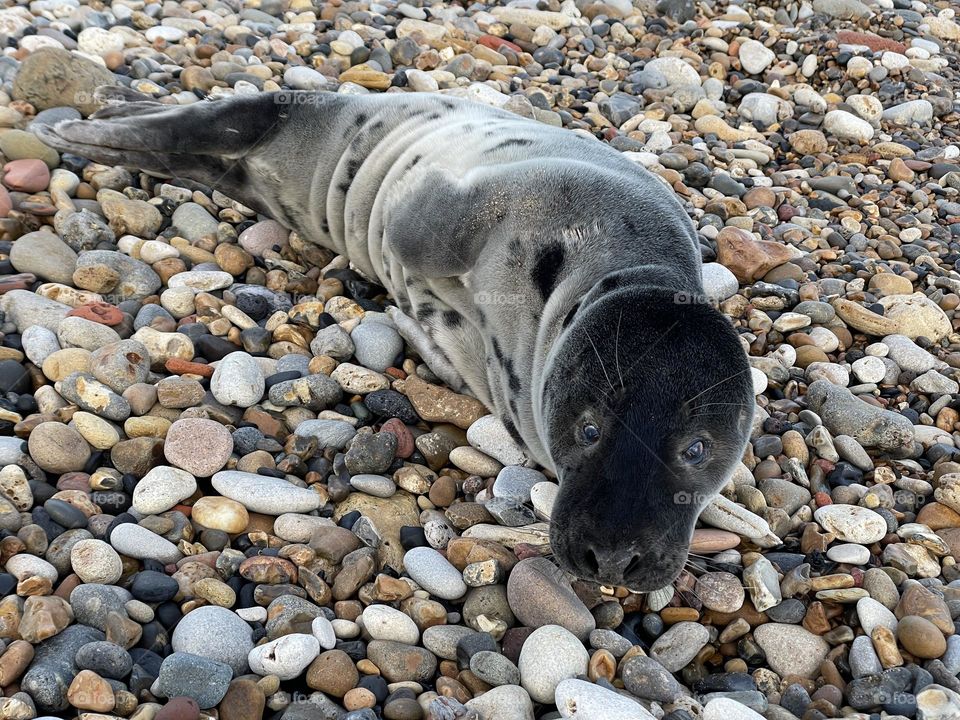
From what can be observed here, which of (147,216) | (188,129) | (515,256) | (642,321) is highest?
(642,321)

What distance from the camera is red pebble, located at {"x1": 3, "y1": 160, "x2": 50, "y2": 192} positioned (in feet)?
14.9

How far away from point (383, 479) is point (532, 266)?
3.34 ft

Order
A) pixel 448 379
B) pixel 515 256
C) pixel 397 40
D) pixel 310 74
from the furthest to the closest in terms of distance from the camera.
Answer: pixel 397 40, pixel 310 74, pixel 448 379, pixel 515 256

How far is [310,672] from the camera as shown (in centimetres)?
258

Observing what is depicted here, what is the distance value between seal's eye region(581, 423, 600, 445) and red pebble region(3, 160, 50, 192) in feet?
11.4

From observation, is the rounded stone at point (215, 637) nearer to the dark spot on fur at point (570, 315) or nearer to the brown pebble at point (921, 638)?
the dark spot on fur at point (570, 315)

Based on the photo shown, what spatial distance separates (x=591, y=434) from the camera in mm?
2658

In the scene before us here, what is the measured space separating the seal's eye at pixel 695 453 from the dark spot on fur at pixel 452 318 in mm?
1524

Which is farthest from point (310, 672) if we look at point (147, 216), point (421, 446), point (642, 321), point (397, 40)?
point (397, 40)

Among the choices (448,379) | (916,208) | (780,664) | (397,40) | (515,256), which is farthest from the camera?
(397,40)

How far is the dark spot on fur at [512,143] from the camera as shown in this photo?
4.09m

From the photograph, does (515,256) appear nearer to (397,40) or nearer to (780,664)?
(780,664)

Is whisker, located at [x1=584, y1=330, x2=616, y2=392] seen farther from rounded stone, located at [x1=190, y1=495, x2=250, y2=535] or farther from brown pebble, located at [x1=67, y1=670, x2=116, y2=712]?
brown pebble, located at [x1=67, y1=670, x2=116, y2=712]

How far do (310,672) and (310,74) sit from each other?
4.72 metres
